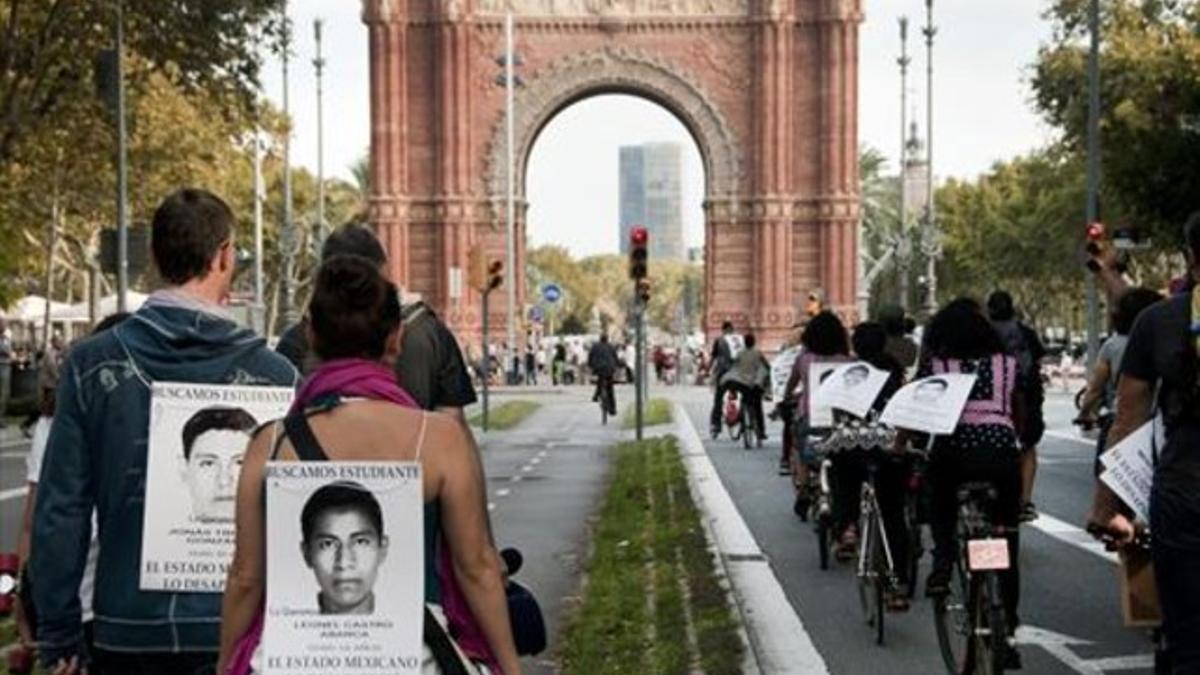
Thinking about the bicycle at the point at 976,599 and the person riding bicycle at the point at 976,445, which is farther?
the person riding bicycle at the point at 976,445

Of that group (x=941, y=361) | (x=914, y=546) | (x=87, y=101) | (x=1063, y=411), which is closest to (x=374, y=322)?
(x=941, y=361)

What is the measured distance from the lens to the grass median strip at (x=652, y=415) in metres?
36.8

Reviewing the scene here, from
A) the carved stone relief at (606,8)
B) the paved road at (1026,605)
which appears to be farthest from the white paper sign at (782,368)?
the carved stone relief at (606,8)

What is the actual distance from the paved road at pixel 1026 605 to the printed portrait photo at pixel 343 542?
5.95 metres

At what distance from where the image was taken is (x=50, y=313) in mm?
60062

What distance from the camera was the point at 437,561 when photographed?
4.41 m

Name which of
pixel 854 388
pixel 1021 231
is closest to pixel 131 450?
pixel 854 388

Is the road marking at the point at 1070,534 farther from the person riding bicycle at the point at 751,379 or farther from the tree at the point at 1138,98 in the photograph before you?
the tree at the point at 1138,98

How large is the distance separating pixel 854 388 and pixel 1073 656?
2.66 metres

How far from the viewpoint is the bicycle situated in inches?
344

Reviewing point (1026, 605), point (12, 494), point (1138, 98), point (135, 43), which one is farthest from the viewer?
point (1138, 98)

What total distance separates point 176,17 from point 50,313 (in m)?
29.5

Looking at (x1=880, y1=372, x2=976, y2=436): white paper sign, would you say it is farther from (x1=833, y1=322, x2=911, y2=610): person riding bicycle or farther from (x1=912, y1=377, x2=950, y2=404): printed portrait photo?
(x1=833, y1=322, x2=911, y2=610): person riding bicycle

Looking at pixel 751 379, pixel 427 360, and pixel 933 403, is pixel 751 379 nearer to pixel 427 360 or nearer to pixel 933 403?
pixel 933 403
